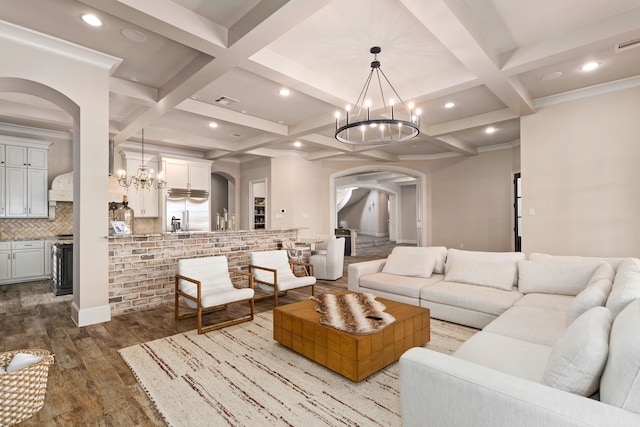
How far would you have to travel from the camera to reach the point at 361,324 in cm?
265

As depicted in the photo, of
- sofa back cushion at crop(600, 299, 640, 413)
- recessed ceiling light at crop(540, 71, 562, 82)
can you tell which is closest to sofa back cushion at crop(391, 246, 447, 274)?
recessed ceiling light at crop(540, 71, 562, 82)

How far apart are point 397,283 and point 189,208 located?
5939 millimetres

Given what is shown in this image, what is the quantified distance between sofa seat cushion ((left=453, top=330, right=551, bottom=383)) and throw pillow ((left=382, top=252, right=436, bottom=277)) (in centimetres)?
199

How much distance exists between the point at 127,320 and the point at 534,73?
6.04m

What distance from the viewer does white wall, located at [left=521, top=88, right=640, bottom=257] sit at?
4.36m

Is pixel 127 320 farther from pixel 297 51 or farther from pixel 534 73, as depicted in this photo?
pixel 534 73

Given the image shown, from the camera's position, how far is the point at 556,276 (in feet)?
11.1

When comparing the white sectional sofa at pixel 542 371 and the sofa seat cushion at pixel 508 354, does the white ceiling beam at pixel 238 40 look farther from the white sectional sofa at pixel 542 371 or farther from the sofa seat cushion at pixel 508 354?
the sofa seat cushion at pixel 508 354

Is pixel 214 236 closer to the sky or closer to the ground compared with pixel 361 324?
closer to the sky

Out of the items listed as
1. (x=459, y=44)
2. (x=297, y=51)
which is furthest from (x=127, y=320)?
(x=459, y=44)

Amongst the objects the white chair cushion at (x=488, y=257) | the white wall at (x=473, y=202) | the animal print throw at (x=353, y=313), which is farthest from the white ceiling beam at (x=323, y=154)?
the animal print throw at (x=353, y=313)

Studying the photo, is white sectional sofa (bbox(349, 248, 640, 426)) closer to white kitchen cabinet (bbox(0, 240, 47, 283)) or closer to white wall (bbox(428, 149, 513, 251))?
white wall (bbox(428, 149, 513, 251))

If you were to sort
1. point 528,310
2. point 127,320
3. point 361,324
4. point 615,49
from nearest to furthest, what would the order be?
point 361,324 < point 528,310 < point 615,49 < point 127,320

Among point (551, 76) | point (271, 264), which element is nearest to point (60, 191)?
point (271, 264)
